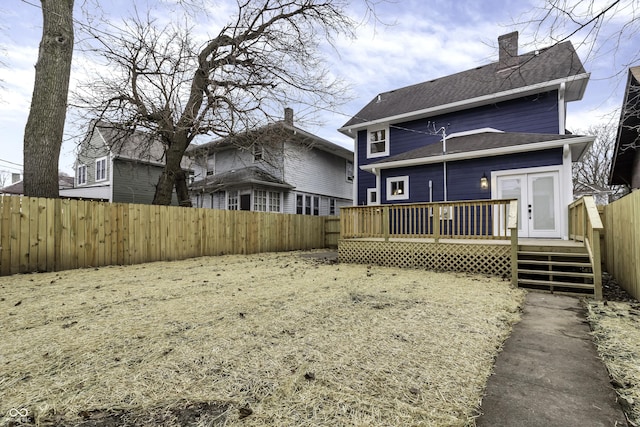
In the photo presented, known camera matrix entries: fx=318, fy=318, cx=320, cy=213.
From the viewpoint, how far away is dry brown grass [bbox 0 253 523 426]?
1732mm

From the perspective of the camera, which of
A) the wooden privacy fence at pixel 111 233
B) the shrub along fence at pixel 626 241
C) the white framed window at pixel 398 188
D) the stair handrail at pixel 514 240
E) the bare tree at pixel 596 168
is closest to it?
the shrub along fence at pixel 626 241

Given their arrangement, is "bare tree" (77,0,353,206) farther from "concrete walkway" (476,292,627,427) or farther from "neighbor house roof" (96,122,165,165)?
"concrete walkway" (476,292,627,427)

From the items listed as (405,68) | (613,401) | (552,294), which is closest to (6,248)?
(613,401)

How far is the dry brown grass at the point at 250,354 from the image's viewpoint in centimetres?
173

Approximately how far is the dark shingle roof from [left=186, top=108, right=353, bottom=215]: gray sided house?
15.5ft

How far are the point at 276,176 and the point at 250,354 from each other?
46.2 ft

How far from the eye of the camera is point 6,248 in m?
6.09

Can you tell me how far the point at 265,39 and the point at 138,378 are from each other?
11201mm

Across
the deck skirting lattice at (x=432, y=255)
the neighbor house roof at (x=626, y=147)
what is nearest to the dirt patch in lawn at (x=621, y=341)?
the deck skirting lattice at (x=432, y=255)

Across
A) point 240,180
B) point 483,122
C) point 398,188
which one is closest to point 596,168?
point 483,122

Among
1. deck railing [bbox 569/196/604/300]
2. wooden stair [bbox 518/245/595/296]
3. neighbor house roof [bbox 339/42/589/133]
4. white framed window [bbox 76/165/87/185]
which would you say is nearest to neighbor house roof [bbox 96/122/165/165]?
white framed window [bbox 76/165/87/185]

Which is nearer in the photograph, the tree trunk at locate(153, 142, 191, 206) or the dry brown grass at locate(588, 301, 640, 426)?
the dry brown grass at locate(588, 301, 640, 426)

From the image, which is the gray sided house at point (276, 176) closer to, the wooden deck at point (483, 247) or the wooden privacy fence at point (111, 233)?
the wooden privacy fence at point (111, 233)

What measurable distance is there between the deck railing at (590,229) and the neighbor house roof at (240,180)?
11.2 m
